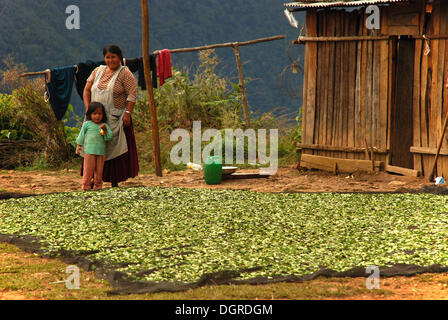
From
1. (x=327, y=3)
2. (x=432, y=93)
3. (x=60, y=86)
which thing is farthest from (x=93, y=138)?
(x=432, y=93)

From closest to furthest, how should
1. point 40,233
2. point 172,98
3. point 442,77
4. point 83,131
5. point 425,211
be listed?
point 40,233 < point 425,211 < point 83,131 < point 442,77 < point 172,98

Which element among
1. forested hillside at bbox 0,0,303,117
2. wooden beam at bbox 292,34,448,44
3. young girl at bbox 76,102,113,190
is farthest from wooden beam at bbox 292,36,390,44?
forested hillside at bbox 0,0,303,117

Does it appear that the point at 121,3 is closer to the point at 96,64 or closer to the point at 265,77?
the point at 265,77

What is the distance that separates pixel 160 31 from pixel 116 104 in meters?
25.3

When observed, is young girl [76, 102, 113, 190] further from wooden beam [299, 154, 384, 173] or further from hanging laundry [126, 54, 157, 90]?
wooden beam [299, 154, 384, 173]

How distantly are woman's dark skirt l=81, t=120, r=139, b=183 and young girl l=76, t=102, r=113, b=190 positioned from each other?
9.3 inches

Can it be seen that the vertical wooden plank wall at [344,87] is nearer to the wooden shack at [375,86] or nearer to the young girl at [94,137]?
the wooden shack at [375,86]

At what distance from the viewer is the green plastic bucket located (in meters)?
9.28

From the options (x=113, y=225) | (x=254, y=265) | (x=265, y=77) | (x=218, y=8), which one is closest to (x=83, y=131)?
(x=113, y=225)

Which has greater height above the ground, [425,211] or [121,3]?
[121,3]

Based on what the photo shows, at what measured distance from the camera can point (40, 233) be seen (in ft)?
19.2

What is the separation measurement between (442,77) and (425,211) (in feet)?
9.26

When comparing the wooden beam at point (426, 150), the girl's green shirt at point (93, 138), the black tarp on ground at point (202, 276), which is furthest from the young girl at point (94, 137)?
the wooden beam at point (426, 150)

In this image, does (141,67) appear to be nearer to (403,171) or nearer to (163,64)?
(163,64)
